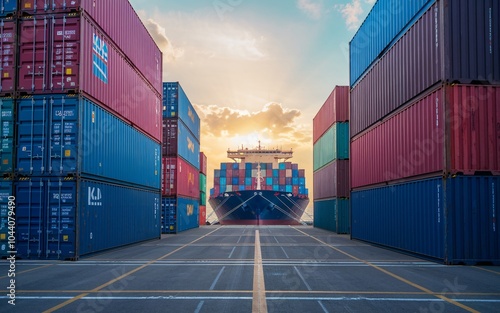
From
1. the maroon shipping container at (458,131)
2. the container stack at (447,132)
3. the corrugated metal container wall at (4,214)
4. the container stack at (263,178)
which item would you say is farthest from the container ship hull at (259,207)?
the corrugated metal container wall at (4,214)

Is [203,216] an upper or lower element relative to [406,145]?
lower

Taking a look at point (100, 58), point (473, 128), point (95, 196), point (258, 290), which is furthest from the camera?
point (100, 58)

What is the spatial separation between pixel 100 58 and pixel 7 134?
5089 millimetres

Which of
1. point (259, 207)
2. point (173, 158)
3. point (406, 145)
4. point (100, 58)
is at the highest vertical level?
point (100, 58)

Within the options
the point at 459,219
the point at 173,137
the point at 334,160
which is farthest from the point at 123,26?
the point at 334,160

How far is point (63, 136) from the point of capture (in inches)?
725

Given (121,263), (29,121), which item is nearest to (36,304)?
(121,263)

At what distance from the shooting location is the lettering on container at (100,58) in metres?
19.9

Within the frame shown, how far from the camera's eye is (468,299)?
10305 millimetres

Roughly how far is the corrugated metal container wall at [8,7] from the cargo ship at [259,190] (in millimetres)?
37329

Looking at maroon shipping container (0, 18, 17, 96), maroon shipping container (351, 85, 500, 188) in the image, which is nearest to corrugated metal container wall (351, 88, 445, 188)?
maroon shipping container (351, 85, 500, 188)

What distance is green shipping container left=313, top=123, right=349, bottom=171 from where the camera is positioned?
124 ft

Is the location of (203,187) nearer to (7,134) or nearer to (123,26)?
(123,26)

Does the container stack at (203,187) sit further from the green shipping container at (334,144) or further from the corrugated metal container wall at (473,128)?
the corrugated metal container wall at (473,128)
